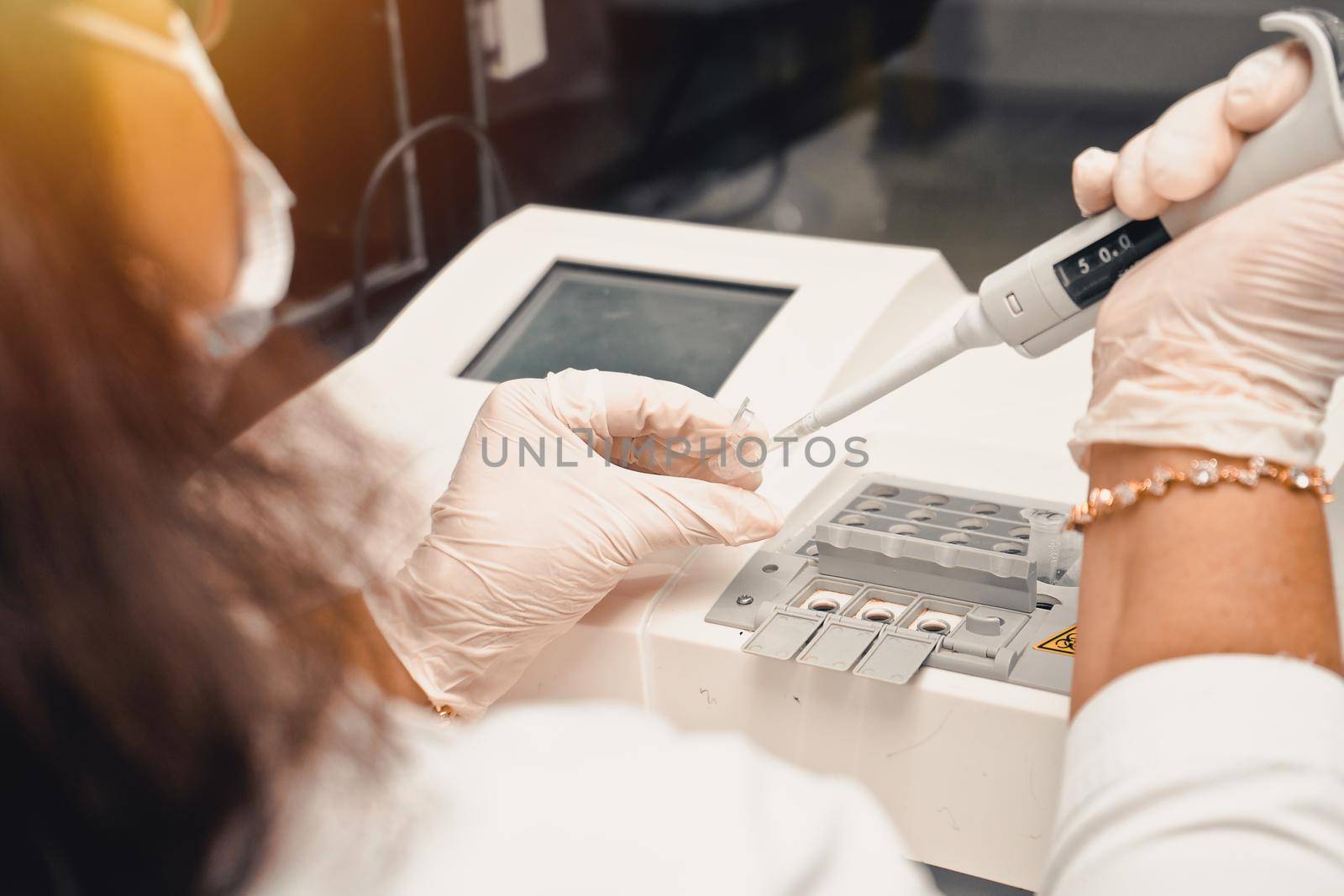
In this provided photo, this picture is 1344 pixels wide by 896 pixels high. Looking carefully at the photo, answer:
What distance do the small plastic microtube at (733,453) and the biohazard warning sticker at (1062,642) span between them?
299 millimetres

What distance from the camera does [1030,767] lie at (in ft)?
2.60

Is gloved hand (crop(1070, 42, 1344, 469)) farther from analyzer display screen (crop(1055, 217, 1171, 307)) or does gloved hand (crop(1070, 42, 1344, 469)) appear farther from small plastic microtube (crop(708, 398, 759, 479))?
small plastic microtube (crop(708, 398, 759, 479))

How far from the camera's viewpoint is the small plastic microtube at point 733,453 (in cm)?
101

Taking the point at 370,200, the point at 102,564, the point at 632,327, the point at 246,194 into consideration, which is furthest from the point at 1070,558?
the point at 370,200

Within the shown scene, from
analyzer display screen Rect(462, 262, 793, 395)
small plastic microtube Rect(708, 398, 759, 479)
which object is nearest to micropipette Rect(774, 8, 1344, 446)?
small plastic microtube Rect(708, 398, 759, 479)

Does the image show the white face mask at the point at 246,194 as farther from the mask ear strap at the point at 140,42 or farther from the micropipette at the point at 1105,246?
the micropipette at the point at 1105,246

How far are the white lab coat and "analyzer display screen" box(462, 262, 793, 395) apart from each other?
699mm

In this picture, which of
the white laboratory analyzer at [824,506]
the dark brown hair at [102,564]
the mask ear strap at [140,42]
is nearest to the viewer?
the dark brown hair at [102,564]

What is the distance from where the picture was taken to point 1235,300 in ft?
2.10

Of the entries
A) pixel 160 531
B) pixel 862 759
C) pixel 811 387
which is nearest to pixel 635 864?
pixel 160 531

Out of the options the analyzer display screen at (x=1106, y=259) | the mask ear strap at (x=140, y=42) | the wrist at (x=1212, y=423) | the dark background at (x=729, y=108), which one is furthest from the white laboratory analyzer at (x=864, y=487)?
the dark background at (x=729, y=108)

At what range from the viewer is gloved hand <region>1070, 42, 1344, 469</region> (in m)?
0.62

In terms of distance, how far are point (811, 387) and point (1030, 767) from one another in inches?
19.3

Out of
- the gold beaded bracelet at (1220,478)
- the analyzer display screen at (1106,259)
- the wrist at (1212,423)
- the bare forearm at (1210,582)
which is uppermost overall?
the analyzer display screen at (1106,259)
